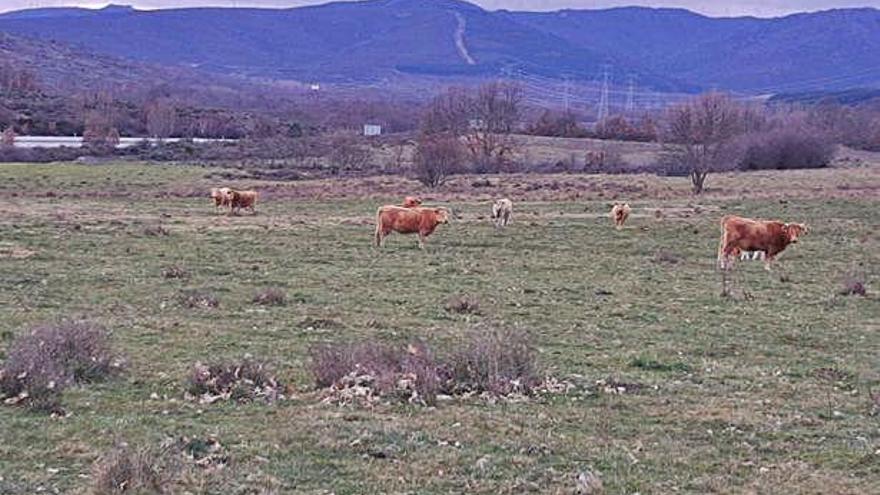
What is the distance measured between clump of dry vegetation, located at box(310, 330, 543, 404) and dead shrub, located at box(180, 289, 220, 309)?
20.3ft

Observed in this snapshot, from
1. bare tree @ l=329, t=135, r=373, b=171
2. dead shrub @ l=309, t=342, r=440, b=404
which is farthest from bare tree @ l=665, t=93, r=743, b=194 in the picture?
dead shrub @ l=309, t=342, r=440, b=404

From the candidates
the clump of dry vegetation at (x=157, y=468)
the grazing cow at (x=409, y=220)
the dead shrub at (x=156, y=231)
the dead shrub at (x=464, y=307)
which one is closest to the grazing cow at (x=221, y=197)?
the dead shrub at (x=156, y=231)

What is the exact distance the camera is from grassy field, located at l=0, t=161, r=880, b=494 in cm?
956

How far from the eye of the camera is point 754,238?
28703 mm

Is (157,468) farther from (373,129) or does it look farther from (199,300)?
(373,129)

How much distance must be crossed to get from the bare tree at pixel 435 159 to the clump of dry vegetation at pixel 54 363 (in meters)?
50.2

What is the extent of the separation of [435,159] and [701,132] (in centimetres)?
1514

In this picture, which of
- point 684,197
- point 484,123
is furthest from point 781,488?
point 484,123

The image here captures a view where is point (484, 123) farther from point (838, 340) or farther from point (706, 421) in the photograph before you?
point (706, 421)

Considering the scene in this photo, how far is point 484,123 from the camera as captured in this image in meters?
93.4

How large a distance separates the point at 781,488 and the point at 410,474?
2.93 m

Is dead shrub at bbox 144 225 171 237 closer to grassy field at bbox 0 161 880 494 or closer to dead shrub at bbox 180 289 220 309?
grassy field at bbox 0 161 880 494

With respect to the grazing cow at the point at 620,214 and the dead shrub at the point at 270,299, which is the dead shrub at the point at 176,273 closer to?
the dead shrub at the point at 270,299

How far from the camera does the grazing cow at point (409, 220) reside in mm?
32875
